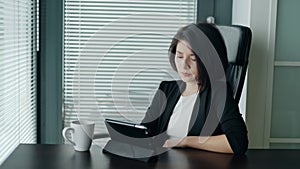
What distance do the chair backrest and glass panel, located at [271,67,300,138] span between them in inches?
16.1

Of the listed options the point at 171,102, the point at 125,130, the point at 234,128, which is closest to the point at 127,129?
the point at 125,130

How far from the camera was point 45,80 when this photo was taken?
3.11m

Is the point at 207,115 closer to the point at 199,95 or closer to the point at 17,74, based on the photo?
the point at 199,95

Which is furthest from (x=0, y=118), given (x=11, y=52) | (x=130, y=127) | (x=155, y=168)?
(x=155, y=168)

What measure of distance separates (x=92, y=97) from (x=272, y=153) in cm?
170

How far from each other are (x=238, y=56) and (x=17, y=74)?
1.22 m

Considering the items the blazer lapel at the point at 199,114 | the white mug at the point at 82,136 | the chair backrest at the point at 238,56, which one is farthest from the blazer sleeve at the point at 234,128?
the white mug at the point at 82,136

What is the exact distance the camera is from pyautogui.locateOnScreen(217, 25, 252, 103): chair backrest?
90.5 inches

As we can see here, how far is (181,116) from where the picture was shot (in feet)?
6.77

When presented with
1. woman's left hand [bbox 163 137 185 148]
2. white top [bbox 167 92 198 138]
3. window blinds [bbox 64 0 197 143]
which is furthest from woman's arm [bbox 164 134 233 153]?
window blinds [bbox 64 0 197 143]

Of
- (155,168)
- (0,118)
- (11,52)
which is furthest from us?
(11,52)

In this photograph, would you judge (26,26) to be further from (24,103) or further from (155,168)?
(155,168)

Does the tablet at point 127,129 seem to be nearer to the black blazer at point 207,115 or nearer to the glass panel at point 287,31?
the black blazer at point 207,115

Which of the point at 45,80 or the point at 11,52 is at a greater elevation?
the point at 11,52
